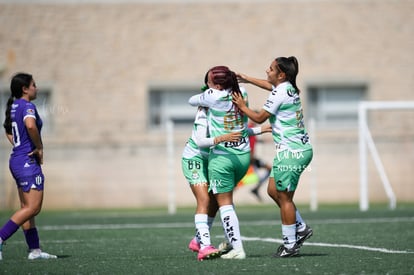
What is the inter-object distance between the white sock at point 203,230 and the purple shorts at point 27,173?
1.81 metres

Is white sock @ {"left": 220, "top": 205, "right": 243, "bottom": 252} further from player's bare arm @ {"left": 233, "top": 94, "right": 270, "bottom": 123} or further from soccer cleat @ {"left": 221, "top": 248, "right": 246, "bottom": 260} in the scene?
player's bare arm @ {"left": 233, "top": 94, "right": 270, "bottom": 123}

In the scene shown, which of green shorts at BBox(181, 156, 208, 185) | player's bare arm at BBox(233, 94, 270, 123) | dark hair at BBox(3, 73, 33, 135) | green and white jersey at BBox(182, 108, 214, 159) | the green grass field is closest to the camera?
the green grass field

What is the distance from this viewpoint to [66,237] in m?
13.8

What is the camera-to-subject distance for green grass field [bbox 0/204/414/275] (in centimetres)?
884

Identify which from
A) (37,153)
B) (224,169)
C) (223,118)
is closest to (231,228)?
(224,169)

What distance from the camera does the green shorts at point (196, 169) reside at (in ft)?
32.8

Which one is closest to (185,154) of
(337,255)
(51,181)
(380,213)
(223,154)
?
(223,154)

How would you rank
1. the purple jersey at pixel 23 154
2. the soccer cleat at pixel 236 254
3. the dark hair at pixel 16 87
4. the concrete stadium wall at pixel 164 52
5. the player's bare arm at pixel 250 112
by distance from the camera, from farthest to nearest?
the concrete stadium wall at pixel 164 52 → the dark hair at pixel 16 87 → the purple jersey at pixel 23 154 → the soccer cleat at pixel 236 254 → the player's bare arm at pixel 250 112

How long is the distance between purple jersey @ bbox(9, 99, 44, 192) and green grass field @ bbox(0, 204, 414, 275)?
2.84 feet

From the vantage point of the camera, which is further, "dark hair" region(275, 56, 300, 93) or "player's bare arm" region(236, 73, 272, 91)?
"player's bare arm" region(236, 73, 272, 91)

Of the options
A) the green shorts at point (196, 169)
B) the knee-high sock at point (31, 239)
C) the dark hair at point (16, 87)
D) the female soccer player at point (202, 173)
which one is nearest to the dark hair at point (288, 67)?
the female soccer player at point (202, 173)

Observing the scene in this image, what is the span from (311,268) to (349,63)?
65.9 ft

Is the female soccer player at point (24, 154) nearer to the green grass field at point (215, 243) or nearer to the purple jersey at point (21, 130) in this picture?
the purple jersey at point (21, 130)

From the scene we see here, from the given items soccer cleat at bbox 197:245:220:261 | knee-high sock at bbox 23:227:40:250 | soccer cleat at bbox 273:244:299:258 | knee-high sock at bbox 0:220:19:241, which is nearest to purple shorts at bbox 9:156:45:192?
knee-high sock at bbox 0:220:19:241
